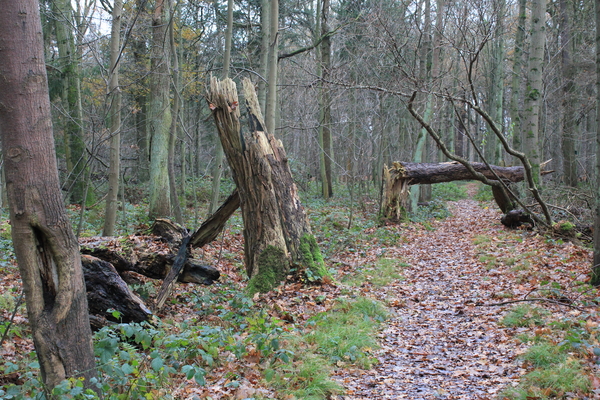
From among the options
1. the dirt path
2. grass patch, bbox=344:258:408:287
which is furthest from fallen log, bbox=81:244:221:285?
the dirt path

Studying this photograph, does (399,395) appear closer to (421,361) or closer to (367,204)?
(421,361)

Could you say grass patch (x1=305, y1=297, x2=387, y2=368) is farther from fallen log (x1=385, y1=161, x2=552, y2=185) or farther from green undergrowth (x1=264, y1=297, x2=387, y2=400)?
fallen log (x1=385, y1=161, x2=552, y2=185)

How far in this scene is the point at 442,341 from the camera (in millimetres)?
5176

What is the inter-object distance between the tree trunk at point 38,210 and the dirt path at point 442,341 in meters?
2.33

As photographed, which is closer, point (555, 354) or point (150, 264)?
point (555, 354)

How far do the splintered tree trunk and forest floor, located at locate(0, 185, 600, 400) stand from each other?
1.53ft

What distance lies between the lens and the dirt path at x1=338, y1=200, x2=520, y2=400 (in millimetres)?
4027

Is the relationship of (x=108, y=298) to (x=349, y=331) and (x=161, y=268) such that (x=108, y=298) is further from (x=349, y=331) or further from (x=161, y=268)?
(x=349, y=331)

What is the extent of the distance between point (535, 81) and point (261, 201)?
8.75 m

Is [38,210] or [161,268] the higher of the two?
[38,210]

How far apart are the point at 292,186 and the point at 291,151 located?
760 inches

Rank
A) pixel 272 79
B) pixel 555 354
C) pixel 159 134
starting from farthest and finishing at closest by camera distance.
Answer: pixel 159 134 → pixel 272 79 → pixel 555 354

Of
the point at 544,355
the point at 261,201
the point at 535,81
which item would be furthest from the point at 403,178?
the point at 544,355

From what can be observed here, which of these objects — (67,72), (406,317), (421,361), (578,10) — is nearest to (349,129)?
(578,10)
